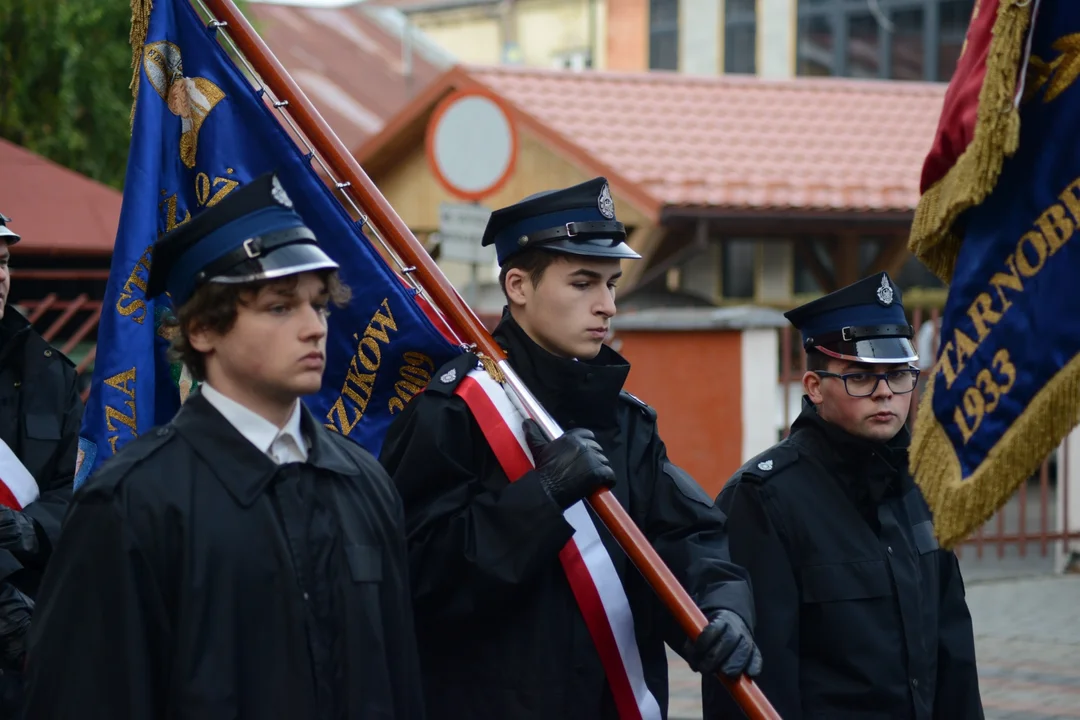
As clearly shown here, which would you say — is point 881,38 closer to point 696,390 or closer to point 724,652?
point 696,390

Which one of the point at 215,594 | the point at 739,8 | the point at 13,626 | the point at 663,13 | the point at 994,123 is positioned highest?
the point at 663,13

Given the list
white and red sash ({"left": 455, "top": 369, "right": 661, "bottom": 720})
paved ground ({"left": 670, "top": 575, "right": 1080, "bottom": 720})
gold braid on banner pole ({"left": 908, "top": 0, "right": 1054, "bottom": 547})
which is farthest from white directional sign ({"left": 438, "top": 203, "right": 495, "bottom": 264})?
gold braid on banner pole ({"left": 908, "top": 0, "right": 1054, "bottom": 547})

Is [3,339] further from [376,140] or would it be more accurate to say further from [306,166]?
[376,140]

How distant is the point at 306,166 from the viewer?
3926mm

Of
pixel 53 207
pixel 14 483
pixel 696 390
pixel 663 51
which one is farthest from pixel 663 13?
pixel 14 483

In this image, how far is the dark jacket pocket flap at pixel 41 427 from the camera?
4332 mm

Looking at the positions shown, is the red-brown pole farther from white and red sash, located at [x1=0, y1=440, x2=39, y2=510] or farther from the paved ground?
the paved ground

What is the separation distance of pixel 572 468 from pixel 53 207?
8.93m

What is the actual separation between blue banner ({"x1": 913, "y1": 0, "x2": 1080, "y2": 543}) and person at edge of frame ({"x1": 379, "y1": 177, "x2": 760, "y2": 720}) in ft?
2.51

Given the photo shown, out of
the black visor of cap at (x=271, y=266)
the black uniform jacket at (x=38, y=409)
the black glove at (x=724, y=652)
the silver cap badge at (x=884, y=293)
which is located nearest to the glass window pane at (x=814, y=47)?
the silver cap badge at (x=884, y=293)

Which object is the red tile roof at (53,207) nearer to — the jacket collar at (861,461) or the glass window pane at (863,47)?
the jacket collar at (861,461)

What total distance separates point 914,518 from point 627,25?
2504 cm

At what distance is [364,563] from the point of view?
108 inches

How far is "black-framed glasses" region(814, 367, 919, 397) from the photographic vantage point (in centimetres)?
401
